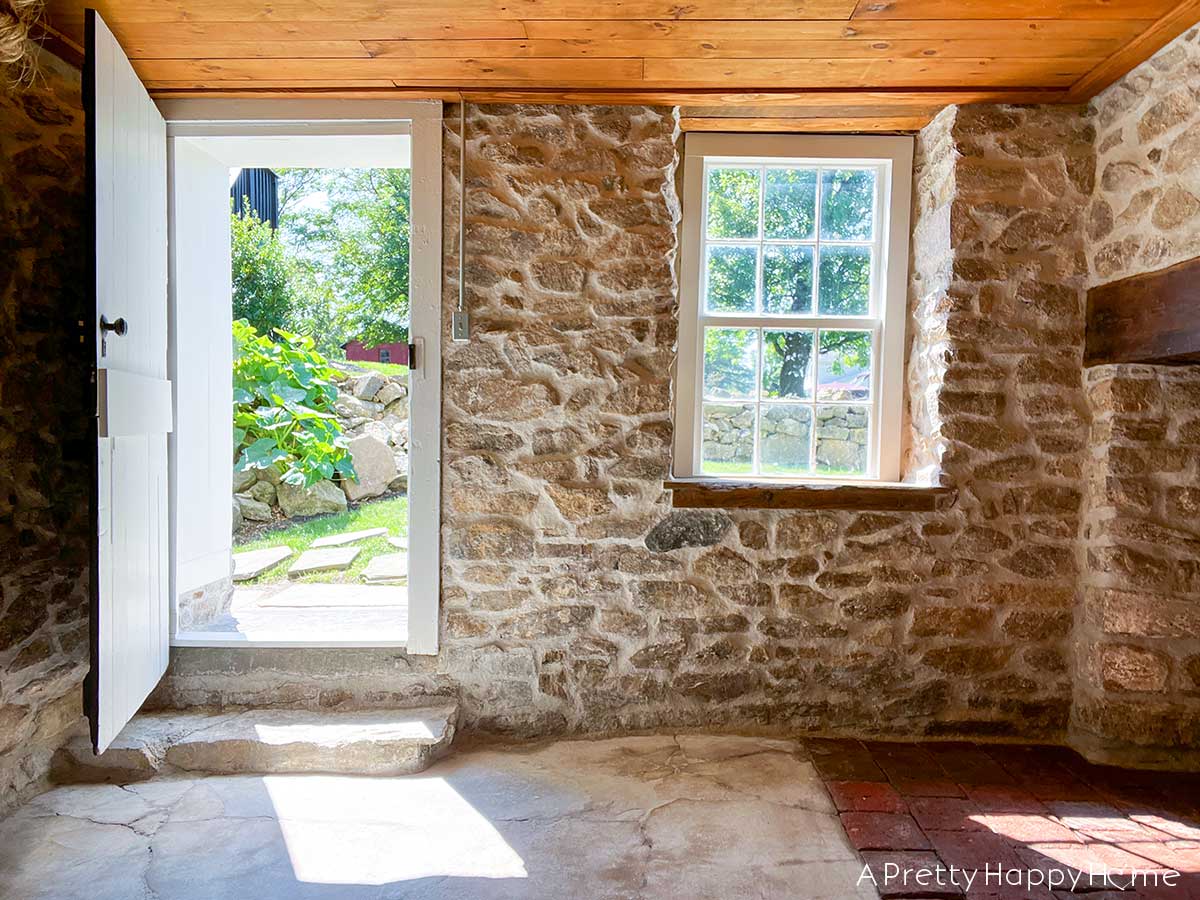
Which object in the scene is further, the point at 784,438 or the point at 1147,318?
the point at 784,438

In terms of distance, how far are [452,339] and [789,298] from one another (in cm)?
151

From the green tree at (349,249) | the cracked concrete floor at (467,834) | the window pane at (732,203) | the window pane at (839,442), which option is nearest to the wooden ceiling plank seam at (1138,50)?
the window pane at (732,203)

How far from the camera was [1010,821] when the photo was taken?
2074mm

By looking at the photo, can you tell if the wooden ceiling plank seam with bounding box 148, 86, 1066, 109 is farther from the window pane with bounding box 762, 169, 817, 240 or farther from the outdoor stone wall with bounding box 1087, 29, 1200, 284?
the window pane with bounding box 762, 169, 817, 240

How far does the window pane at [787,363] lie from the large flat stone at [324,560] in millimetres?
3744

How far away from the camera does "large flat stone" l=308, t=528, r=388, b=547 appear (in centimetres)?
570

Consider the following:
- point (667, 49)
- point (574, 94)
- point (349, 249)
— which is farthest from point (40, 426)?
point (349, 249)

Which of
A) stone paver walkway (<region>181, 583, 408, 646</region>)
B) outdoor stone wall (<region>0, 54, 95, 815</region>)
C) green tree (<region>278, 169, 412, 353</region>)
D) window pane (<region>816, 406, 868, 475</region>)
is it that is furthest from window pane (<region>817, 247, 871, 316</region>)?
green tree (<region>278, 169, 412, 353</region>)

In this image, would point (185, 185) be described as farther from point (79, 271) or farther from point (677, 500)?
point (677, 500)

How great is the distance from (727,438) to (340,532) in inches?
176

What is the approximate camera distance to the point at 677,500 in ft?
8.54

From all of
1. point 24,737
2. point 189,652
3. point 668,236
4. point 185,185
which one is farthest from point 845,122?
point 24,737

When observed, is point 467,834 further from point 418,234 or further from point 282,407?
point 282,407

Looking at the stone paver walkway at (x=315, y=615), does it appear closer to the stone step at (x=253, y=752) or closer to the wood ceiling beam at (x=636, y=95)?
the stone step at (x=253, y=752)
